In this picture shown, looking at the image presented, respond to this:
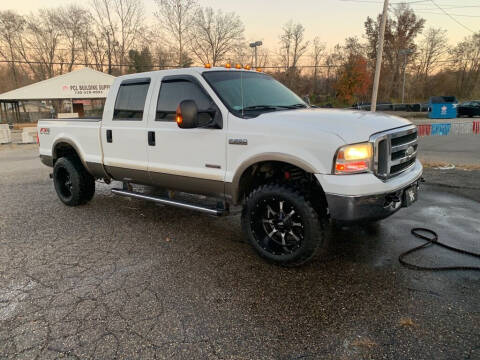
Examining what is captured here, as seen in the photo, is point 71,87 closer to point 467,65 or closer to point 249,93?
point 249,93

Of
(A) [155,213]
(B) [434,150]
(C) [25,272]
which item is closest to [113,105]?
(A) [155,213]

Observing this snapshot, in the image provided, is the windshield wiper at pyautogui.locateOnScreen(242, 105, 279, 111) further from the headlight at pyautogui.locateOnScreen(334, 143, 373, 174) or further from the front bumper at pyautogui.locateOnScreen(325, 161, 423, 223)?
the front bumper at pyautogui.locateOnScreen(325, 161, 423, 223)

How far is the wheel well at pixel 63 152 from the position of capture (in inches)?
223

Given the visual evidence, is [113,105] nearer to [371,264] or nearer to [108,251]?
[108,251]

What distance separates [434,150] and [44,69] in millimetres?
56294

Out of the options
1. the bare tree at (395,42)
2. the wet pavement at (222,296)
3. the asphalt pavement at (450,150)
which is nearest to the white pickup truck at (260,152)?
the wet pavement at (222,296)

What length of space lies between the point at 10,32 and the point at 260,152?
61767 millimetres

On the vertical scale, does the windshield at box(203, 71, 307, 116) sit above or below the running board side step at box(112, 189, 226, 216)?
above

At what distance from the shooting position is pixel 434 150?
10695 millimetres

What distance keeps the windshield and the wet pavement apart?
5.32 feet

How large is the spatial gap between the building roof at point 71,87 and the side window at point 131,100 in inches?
908

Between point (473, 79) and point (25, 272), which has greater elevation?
point (473, 79)

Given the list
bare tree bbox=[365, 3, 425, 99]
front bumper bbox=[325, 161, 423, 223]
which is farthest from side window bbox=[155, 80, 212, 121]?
bare tree bbox=[365, 3, 425, 99]

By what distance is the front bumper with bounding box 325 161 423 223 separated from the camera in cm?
287
